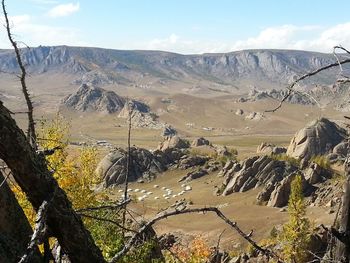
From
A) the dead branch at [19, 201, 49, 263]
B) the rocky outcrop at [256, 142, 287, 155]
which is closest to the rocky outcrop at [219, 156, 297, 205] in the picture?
the rocky outcrop at [256, 142, 287, 155]

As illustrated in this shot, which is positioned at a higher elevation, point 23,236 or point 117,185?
point 23,236

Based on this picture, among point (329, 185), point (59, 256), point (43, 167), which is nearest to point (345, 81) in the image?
point (43, 167)

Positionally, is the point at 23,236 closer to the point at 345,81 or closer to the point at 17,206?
the point at 17,206

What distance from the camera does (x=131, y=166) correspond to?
11962cm

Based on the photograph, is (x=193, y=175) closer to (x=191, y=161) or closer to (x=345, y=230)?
(x=191, y=161)

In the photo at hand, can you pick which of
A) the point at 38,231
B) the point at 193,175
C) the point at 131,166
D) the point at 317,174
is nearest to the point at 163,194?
the point at 193,175

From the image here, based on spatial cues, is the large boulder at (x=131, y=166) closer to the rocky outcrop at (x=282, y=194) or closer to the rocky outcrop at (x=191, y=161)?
the rocky outcrop at (x=191, y=161)

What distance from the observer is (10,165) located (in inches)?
194

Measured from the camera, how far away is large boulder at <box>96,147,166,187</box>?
11669cm

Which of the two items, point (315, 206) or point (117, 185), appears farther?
point (117, 185)

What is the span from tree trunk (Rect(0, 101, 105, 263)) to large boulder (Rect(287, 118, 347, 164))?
397ft

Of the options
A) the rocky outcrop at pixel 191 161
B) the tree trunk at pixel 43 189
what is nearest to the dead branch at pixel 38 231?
the tree trunk at pixel 43 189

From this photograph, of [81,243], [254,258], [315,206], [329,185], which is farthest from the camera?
[329,185]

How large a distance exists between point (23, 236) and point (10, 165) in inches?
46.2
